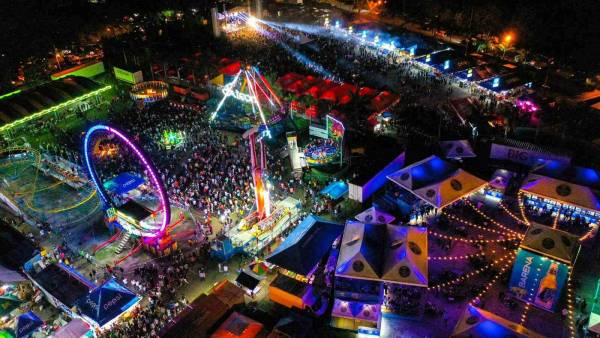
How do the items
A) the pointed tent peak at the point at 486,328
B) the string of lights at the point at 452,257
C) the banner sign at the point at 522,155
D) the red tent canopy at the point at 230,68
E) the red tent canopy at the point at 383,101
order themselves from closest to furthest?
the pointed tent peak at the point at 486,328, the string of lights at the point at 452,257, the banner sign at the point at 522,155, the red tent canopy at the point at 383,101, the red tent canopy at the point at 230,68

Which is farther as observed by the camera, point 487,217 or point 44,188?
point 44,188

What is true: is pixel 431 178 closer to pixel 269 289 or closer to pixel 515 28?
pixel 269 289

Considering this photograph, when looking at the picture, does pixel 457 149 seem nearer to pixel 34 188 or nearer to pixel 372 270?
pixel 372 270

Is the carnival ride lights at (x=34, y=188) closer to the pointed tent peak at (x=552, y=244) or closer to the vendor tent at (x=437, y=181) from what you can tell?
the vendor tent at (x=437, y=181)

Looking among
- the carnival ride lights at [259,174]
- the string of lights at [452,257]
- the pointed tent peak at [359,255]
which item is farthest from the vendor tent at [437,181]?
the carnival ride lights at [259,174]

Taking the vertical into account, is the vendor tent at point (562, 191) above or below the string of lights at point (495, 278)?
above

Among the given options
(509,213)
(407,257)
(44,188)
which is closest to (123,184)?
(44,188)
